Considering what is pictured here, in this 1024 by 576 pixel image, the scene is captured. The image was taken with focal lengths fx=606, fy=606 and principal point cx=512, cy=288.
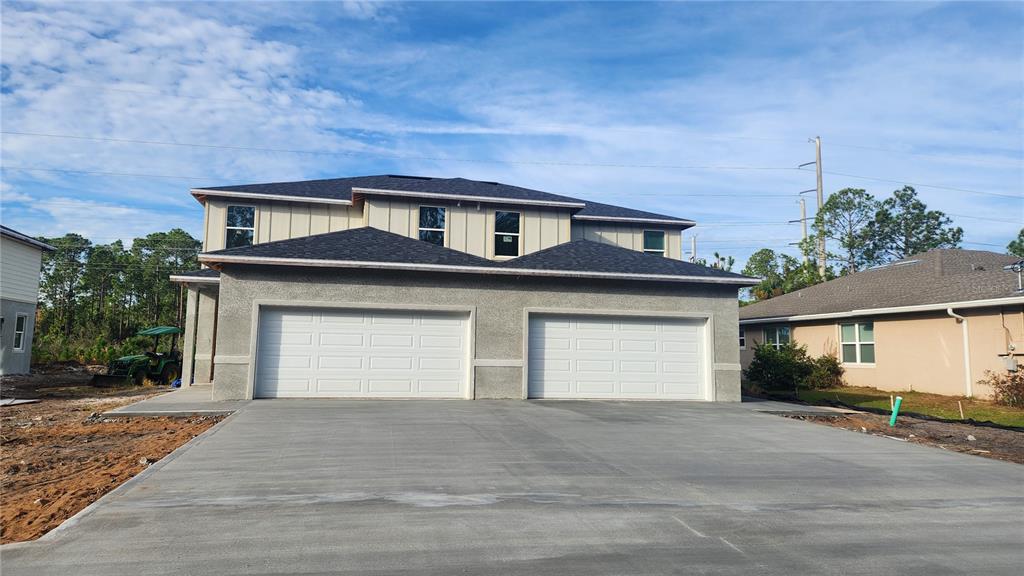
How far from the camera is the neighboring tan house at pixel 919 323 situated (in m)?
17.3

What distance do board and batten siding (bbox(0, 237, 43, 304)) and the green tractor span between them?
6137 millimetres

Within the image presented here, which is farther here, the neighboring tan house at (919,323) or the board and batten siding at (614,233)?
the board and batten siding at (614,233)

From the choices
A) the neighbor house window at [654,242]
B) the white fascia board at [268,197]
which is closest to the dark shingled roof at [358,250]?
the white fascia board at [268,197]

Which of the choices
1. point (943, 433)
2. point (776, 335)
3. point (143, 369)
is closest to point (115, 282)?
point (143, 369)

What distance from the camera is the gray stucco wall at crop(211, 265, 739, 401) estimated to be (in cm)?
1349

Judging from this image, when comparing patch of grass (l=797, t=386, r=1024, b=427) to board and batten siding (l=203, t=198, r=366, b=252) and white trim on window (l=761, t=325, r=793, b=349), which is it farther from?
board and batten siding (l=203, t=198, r=366, b=252)

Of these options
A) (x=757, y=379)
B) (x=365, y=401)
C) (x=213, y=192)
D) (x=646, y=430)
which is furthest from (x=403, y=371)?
(x=757, y=379)

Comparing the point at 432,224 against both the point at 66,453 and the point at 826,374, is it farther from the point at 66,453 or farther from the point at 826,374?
the point at 826,374

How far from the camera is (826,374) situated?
22.6 meters

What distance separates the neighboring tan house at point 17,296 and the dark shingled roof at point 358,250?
43.4 feet

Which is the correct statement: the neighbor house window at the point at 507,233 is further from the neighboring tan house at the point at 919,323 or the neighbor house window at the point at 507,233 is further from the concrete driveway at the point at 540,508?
the neighboring tan house at the point at 919,323

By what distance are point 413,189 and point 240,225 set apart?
5598 mm

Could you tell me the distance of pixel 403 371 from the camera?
1427 cm

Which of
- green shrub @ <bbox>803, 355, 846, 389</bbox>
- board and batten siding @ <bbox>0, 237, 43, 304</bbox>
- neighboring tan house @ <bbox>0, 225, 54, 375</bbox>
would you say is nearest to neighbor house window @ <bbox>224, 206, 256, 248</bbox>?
neighboring tan house @ <bbox>0, 225, 54, 375</bbox>
